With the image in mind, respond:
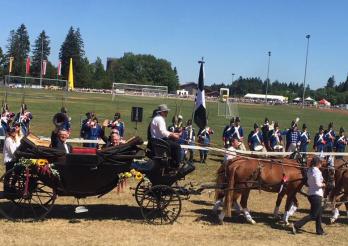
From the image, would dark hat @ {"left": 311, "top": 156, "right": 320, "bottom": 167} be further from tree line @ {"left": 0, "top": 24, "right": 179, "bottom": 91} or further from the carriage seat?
tree line @ {"left": 0, "top": 24, "right": 179, "bottom": 91}

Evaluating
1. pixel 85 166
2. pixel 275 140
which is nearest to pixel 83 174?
pixel 85 166

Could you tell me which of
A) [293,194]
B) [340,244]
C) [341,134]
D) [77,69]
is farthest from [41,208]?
[77,69]

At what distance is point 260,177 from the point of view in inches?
401

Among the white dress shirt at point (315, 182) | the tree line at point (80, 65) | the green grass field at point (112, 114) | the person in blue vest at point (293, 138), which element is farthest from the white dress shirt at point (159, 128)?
the tree line at point (80, 65)

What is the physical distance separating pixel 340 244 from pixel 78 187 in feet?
16.3

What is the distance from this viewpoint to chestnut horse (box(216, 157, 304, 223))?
1016 centimetres

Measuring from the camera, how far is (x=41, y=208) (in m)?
10.1

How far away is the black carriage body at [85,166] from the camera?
9.36m

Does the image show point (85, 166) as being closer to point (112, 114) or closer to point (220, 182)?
point (220, 182)

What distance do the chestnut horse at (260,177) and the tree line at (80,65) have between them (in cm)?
10361

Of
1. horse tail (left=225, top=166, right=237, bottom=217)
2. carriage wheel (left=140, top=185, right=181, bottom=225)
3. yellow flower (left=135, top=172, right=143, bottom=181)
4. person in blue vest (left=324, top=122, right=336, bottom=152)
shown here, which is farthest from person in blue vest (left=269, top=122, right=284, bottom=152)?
yellow flower (left=135, top=172, right=143, bottom=181)

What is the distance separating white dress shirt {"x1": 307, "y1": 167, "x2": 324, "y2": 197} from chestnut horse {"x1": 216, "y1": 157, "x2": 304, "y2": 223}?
60 cm

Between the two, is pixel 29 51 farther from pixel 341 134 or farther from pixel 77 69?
pixel 341 134

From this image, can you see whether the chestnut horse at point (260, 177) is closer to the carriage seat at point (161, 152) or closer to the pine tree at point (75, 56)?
the carriage seat at point (161, 152)
